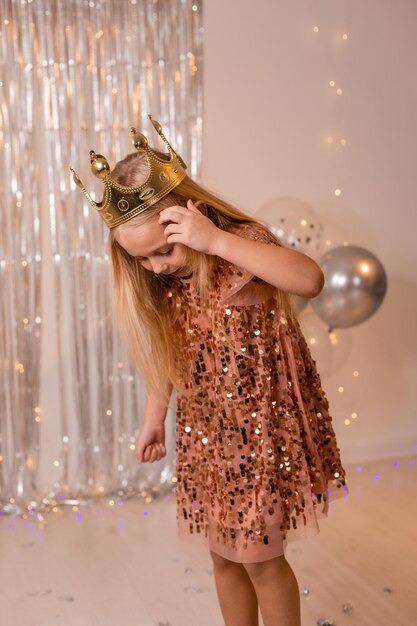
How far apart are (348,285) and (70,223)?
41.9 inches

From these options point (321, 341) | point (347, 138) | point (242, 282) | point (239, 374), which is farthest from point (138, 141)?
point (347, 138)

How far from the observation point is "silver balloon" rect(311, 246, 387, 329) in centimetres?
265

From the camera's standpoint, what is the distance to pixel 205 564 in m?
2.34

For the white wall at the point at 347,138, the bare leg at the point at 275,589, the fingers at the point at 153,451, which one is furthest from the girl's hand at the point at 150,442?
the white wall at the point at 347,138

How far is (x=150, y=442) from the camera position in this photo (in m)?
1.74

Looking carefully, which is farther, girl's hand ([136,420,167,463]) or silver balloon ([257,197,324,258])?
silver balloon ([257,197,324,258])

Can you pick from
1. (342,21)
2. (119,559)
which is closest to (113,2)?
(342,21)

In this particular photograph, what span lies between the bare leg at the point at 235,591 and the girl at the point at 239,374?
0.19 ft

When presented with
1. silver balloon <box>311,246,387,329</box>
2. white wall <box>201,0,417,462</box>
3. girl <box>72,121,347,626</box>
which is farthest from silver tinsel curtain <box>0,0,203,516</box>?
girl <box>72,121,347,626</box>

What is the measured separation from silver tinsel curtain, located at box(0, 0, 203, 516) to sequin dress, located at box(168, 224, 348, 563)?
1.39m

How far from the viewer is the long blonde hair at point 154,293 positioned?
151 centimetres

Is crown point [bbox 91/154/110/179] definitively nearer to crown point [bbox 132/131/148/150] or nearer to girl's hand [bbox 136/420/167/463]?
crown point [bbox 132/131/148/150]

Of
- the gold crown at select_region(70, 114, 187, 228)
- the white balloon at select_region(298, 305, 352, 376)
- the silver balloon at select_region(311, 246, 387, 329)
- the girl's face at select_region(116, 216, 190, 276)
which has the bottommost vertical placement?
the white balloon at select_region(298, 305, 352, 376)

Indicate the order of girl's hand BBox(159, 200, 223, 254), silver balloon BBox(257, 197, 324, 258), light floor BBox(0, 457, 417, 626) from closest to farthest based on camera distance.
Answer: girl's hand BBox(159, 200, 223, 254), light floor BBox(0, 457, 417, 626), silver balloon BBox(257, 197, 324, 258)
